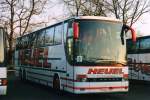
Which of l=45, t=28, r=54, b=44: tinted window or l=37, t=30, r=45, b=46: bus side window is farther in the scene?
l=37, t=30, r=45, b=46: bus side window

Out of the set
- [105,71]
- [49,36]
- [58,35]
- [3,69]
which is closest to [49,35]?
[49,36]

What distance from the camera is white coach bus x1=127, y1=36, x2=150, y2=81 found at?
1010 inches

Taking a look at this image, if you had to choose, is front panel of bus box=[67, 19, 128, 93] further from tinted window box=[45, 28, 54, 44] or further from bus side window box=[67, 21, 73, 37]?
tinted window box=[45, 28, 54, 44]

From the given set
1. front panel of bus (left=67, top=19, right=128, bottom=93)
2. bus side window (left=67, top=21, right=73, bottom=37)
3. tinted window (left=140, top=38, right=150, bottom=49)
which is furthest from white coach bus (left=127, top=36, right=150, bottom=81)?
bus side window (left=67, top=21, right=73, bottom=37)

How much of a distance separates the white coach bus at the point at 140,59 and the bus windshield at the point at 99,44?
7646mm

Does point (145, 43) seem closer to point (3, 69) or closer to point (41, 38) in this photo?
point (41, 38)

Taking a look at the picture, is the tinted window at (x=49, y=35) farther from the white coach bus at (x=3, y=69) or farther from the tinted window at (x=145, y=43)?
the tinted window at (x=145, y=43)

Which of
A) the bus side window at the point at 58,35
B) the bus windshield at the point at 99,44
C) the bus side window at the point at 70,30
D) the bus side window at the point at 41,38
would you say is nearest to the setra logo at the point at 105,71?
the bus windshield at the point at 99,44

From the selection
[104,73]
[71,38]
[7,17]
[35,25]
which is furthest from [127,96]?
[35,25]

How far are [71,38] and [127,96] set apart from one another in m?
3.79

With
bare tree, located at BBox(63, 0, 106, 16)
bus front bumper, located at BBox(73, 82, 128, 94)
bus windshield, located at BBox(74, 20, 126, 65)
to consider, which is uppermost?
bare tree, located at BBox(63, 0, 106, 16)

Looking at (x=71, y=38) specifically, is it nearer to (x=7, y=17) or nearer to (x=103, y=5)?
(x=103, y=5)

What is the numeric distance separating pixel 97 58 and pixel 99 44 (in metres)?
0.61

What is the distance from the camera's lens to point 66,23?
18.8 meters
